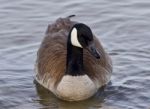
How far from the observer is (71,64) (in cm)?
1152

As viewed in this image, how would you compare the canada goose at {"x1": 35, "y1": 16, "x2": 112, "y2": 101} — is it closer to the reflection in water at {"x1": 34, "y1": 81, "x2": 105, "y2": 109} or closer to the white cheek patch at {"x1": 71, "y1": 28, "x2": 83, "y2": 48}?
the white cheek patch at {"x1": 71, "y1": 28, "x2": 83, "y2": 48}

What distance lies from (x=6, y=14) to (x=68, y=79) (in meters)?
4.88

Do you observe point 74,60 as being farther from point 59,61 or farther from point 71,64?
point 59,61

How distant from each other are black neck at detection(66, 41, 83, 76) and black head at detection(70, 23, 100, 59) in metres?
0.26

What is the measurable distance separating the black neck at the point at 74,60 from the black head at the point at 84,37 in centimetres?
26

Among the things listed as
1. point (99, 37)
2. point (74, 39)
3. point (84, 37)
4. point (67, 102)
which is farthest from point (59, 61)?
point (99, 37)

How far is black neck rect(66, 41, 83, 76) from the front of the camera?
37.5ft

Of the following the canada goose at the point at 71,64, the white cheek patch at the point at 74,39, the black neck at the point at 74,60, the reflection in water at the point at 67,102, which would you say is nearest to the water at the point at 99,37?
the reflection in water at the point at 67,102

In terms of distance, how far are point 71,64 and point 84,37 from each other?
77 cm

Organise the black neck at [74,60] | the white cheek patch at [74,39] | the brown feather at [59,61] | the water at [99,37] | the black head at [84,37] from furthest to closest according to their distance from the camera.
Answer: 1. the brown feather at [59,61]
2. the water at [99,37]
3. the black neck at [74,60]
4. the white cheek patch at [74,39]
5. the black head at [84,37]

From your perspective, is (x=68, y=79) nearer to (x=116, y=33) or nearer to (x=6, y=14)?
(x=116, y=33)

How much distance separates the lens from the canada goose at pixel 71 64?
11.1m

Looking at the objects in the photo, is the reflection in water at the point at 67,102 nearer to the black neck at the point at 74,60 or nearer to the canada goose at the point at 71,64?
the canada goose at the point at 71,64

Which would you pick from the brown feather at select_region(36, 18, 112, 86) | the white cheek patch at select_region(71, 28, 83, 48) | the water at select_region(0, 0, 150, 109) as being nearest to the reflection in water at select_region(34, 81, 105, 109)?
the water at select_region(0, 0, 150, 109)
